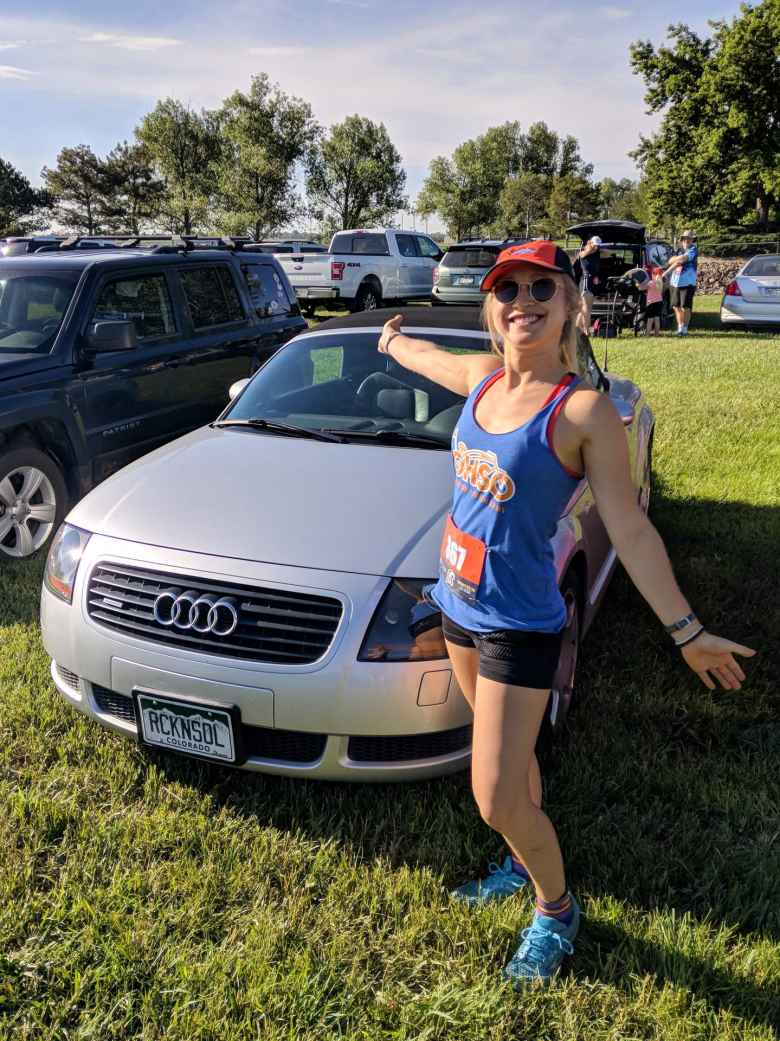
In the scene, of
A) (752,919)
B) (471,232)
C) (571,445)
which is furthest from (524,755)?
(471,232)

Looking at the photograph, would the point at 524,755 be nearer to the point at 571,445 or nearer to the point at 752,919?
the point at 571,445

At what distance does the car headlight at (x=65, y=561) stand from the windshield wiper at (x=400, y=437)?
3.97 ft

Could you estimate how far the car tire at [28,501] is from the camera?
496cm

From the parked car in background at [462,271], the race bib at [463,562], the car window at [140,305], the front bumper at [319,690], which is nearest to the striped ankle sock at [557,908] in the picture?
the front bumper at [319,690]

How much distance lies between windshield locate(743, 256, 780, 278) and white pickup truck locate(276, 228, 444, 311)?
7.09 m

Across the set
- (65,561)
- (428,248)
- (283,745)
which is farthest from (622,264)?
(283,745)

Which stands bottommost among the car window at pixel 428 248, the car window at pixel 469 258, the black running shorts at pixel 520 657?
the black running shorts at pixel 520 657

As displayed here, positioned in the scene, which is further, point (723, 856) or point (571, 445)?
point (723, 856)

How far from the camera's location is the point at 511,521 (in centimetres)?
195

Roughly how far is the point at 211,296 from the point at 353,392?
303 centimetres

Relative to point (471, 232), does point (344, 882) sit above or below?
below

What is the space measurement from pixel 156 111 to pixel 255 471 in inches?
2285

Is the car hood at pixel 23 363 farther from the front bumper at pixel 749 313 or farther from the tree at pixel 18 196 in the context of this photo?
the tree at pixel 18 196

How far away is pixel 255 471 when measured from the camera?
11.1ft
